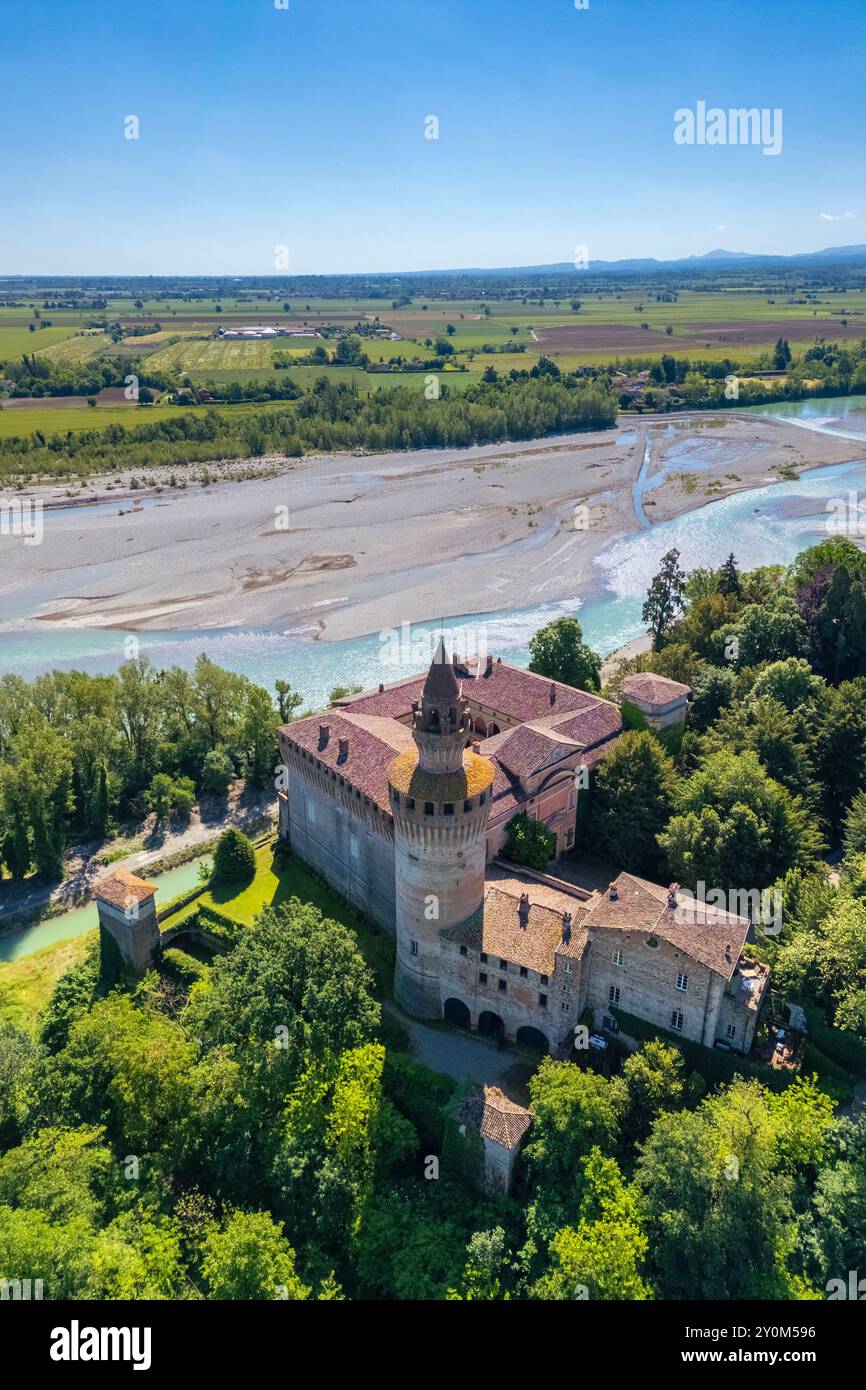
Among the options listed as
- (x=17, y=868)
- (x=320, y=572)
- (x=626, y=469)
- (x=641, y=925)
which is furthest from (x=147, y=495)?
(x=641, y=925)

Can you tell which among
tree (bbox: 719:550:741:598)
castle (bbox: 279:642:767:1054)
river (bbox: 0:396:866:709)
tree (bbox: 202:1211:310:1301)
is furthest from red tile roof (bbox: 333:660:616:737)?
tree (bbox: 202:1211:310:1301)

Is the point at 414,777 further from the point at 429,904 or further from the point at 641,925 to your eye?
the point at 641,925

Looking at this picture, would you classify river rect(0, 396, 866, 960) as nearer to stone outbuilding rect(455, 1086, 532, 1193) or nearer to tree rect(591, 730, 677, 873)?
tree rect(591, 730, 677, 873)

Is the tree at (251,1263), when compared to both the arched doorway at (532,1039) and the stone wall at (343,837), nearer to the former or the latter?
the arched doorway at (532,1039)

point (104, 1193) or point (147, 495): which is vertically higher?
point (147, 495)

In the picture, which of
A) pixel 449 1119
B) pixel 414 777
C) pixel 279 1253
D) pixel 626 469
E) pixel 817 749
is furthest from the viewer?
pixel 626 469
